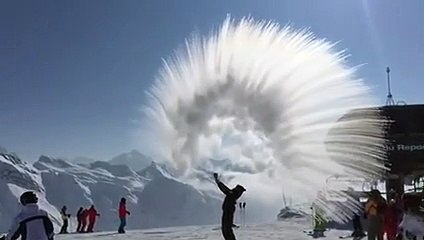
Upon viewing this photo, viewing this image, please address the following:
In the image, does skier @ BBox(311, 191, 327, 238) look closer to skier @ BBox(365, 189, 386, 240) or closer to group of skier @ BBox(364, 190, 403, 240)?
group of skier @ BBox(364, 190, 403, 240)

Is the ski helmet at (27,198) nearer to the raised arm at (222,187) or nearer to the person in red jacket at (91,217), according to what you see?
the raised arm at (222,187)

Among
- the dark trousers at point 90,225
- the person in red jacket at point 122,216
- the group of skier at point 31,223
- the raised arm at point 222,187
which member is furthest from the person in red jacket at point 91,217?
the group of skier at point 31,223

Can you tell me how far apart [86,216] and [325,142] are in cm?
1410

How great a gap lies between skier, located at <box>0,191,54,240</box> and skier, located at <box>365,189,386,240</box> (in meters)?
8.81

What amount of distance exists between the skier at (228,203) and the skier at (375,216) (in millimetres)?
3856

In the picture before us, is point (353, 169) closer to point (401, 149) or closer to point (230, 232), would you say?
point (401, 149)

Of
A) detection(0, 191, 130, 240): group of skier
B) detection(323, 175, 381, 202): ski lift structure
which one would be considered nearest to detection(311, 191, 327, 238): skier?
detection(323, 175, 381, 202): ski lift structure

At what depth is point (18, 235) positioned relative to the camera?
10.5 meters

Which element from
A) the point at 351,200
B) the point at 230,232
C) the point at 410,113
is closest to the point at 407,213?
the point at 230,232

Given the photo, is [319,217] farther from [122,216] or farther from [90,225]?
[90,225]

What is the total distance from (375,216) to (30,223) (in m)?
9.30

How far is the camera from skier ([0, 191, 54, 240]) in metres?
10.4

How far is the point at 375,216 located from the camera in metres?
16.5

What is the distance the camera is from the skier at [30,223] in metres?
10.4
